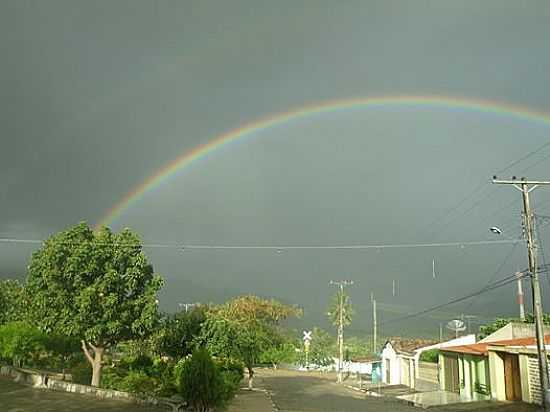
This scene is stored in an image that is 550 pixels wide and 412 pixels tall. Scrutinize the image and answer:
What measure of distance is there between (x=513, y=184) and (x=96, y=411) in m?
16.8

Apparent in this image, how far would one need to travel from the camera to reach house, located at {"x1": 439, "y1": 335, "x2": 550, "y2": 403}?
25.6m

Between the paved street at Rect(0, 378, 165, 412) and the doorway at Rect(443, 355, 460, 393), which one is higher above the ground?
the doorway at Rect(443, 355, 460, 393)

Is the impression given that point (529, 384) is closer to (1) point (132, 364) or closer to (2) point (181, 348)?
(2) point (181, 348)

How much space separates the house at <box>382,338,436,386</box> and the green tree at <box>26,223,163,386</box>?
27380 mm

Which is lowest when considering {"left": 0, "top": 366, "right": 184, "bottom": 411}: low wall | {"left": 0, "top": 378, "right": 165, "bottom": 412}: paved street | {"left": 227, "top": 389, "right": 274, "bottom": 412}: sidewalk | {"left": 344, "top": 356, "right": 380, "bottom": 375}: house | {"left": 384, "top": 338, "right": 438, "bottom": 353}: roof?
{"left": 227, "top": 389, "right": 274, "bottom": 412}: sidewalk

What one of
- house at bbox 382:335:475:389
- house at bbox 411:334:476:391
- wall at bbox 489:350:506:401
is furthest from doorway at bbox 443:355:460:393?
wall at bbox 489:350:506:401

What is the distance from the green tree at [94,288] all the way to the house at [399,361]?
27.4m

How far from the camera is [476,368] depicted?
3262 centimetres

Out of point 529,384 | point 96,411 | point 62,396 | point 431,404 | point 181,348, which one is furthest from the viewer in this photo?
point 181,348

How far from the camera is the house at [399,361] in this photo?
1907 inches

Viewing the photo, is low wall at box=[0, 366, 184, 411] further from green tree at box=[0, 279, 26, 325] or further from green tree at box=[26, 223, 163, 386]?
green tree at box=[0, 279, 26, 325]

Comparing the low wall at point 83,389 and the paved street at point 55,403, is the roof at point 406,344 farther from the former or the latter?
the paved street at point 55,403

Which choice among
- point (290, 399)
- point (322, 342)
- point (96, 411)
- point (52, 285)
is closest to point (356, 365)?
point (322, 342)

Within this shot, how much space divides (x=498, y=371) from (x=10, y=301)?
1721 inches
